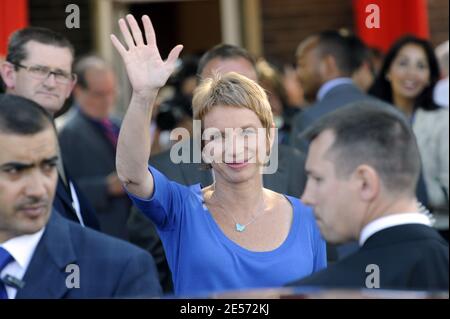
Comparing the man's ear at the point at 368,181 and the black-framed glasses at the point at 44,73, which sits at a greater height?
the black-framed glasses at the point at 44,73

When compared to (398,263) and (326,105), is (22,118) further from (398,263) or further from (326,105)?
(326,105)

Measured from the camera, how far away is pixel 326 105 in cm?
543

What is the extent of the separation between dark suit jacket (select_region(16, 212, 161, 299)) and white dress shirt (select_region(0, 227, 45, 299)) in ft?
0.06

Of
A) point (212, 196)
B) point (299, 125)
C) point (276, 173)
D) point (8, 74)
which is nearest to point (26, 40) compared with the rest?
point (8, 74)

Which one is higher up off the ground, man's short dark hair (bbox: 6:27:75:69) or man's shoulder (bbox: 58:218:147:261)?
man's short dark hair (bbox: 6:27:75:69)

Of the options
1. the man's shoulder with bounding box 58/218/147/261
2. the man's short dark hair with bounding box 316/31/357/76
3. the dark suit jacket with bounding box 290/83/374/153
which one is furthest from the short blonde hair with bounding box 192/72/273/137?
the man's short dark hair with bounding box 316/31/357/76

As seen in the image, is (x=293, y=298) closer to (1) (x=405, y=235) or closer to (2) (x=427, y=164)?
(1) (x=405, y=235)

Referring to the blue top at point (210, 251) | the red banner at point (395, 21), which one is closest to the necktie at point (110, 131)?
the red banner at point (395, 21)

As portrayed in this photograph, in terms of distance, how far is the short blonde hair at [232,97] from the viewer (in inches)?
120

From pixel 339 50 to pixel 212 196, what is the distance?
2921 millimetres

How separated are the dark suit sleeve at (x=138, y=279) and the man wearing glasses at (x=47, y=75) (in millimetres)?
1143

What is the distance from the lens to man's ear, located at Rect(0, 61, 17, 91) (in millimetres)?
4074

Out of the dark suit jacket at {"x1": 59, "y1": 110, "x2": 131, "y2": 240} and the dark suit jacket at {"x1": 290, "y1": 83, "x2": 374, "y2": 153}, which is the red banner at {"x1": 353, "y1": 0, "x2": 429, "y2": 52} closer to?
the dark suit jacket at {"x1": 290, "y1": 83, "x2": 374, "y2": 153}

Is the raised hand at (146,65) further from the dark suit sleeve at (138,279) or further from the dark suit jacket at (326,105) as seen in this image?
the dark suit jacket at (326,105)
